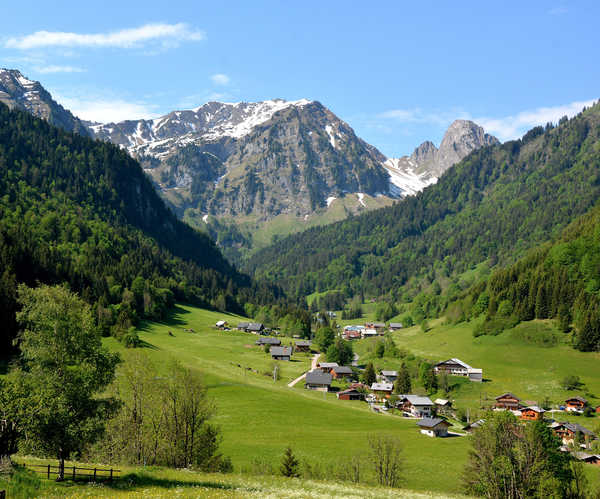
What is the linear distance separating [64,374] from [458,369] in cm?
11824

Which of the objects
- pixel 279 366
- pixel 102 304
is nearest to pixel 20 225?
pixel 102 304

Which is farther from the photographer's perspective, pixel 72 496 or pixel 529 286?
pixel 529 286

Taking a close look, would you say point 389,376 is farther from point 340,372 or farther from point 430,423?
point 430,423

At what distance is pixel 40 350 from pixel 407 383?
107962mm

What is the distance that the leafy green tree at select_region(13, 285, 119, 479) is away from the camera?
29312mm

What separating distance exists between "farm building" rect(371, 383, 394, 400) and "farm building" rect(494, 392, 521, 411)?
2650cm

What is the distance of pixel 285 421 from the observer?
278 ft

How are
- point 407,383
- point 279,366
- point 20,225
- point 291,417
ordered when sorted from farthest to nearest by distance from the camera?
point 20,225, point 279,366, point 407,383, point 291,417

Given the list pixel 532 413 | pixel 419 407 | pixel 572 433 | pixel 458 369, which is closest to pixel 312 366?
pixel 458 369

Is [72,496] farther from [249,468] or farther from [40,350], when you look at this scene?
[249,468]

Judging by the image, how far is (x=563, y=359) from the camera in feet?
420

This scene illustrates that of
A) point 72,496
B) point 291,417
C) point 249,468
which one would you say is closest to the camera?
point 72,496

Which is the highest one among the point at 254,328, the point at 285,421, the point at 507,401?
the point at 254,328

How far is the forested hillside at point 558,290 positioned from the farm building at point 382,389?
51.3 metres
